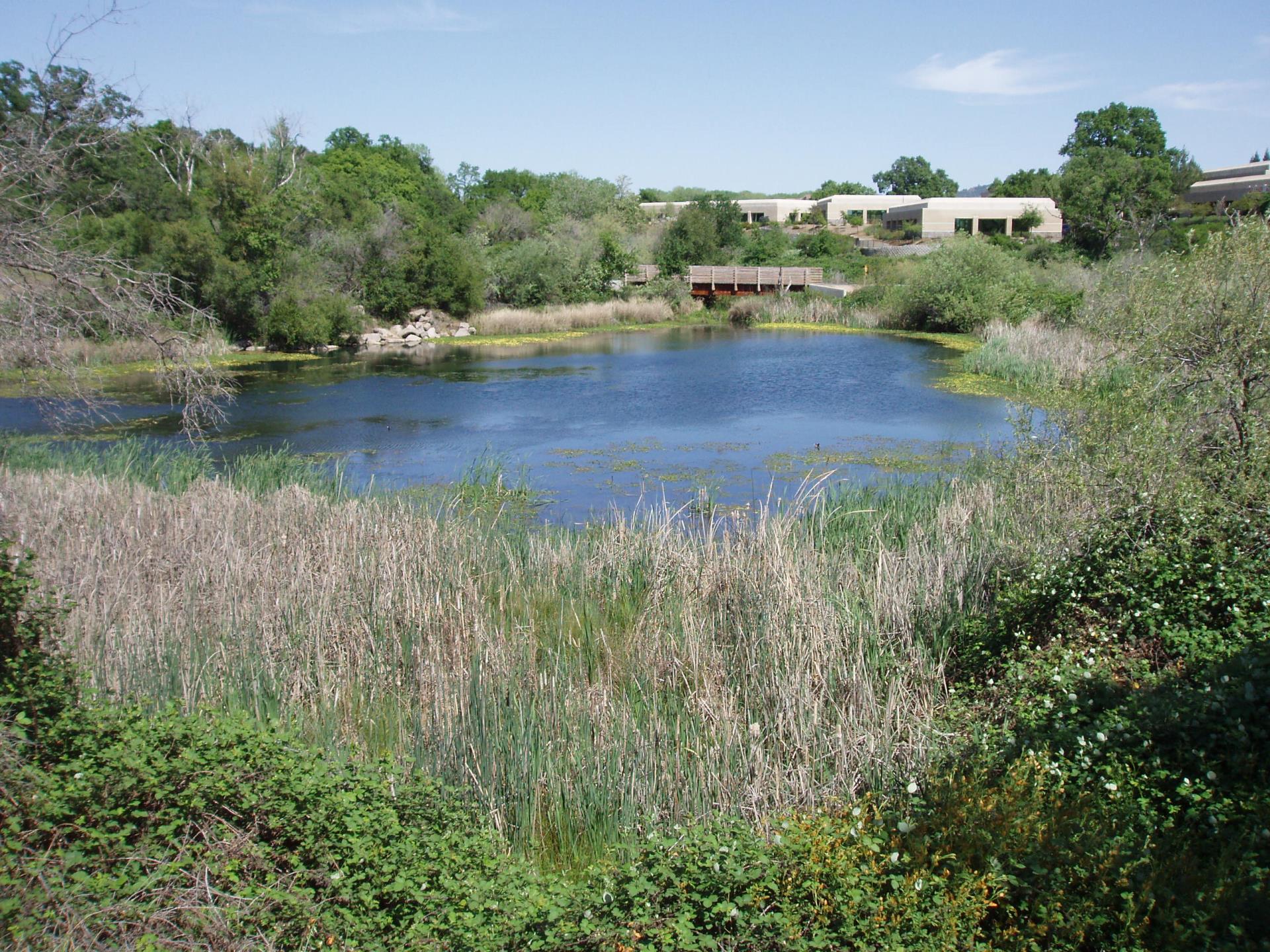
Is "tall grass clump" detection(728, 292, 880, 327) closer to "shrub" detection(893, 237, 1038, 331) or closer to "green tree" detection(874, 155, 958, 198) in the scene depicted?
"shrub" detection(893, 237, 1038, 331)

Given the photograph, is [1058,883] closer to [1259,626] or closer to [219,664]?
[1259,626]

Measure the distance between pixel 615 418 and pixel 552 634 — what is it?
13246 mm

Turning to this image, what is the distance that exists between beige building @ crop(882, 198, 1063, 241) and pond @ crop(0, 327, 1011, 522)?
36147 mm

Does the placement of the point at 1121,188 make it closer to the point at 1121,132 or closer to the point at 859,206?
the point at 1121,132

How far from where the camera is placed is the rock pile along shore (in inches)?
1394

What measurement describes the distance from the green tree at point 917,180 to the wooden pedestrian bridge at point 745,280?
55.9 metres

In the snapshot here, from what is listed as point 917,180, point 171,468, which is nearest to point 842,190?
point 917,180

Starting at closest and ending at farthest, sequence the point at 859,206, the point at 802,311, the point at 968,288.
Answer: the point at 968,288, the point at 802,311, the point at 859,206

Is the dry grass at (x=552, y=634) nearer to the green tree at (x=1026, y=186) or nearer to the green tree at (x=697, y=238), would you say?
the green tree at (x=697, y=238)

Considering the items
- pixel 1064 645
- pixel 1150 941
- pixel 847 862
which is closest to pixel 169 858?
pixel 847 862

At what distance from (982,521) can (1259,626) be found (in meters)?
2.81

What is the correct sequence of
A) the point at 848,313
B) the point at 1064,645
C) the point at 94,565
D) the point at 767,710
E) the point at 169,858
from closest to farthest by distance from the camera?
the point at 169,858 → the point at 767,710 → the point at 1064,645 → the point at 94,565 → the point at 848,313

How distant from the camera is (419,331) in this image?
36.8m

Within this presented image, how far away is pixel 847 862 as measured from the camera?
157 inches
